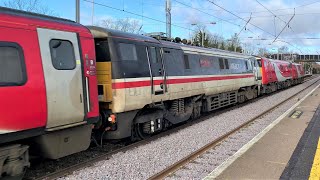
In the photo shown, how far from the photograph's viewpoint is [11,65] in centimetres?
597

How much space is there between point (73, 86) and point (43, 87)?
2.65 ft

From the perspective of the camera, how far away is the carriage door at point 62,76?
660 cm

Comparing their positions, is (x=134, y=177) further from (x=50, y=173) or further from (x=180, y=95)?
(x=180, y=95)

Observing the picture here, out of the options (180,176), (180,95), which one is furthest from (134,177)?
(180,95)

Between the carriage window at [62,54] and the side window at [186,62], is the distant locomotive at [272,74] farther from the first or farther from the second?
the carriage window at [62,54]

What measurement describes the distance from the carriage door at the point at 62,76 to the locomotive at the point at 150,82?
1.78 m

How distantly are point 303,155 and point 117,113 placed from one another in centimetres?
436

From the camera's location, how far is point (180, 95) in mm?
12734

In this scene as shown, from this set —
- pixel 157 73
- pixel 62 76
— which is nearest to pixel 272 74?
pixel 157 73

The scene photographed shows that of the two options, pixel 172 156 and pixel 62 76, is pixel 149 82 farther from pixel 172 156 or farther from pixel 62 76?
pixel 62 76

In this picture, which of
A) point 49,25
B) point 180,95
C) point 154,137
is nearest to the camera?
point 49,25

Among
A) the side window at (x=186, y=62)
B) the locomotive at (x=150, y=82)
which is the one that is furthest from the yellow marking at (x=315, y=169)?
the side window at (x=186, y=62)

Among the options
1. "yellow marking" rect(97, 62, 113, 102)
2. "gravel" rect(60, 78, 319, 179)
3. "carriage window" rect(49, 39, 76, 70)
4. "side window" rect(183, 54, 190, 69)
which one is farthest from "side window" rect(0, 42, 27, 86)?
"side window" rect(183, 54, 190, 69)

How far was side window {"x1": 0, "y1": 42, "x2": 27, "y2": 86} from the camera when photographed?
5816 millimetres
